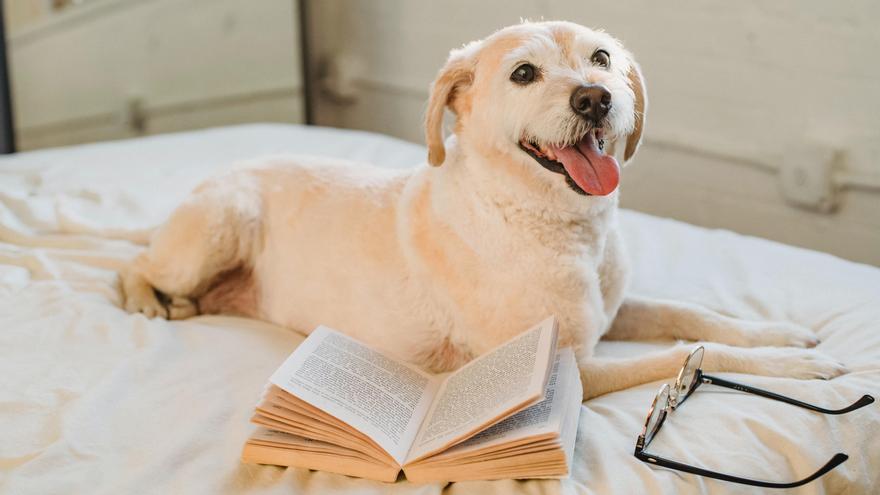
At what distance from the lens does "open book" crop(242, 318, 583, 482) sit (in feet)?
4.52

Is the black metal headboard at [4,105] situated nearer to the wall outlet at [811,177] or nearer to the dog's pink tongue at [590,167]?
the dog's pink tongue at [590,167]

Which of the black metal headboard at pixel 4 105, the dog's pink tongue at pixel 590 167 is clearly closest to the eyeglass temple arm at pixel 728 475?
the dog's pink tongue at pixel 590 167

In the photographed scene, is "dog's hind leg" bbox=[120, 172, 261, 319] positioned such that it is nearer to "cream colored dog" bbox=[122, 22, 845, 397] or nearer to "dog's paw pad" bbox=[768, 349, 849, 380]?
"cream colored dog" bbox=[122, 22, 845, 397]

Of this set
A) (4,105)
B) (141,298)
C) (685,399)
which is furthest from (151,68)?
→ (685,399)

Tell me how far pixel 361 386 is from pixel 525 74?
0.73 meters

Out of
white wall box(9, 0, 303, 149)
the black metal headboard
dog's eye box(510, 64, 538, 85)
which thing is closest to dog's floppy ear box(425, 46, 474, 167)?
dog's eye box(510, 64, 538, 85)

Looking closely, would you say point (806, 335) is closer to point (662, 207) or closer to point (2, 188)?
point (662, 207)

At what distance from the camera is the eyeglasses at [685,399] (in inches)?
55.2

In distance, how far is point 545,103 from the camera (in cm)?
169

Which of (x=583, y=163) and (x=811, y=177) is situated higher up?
(x=583, y=163)

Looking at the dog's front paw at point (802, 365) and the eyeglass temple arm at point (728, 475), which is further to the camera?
the dog's front paw at point (802, 365)

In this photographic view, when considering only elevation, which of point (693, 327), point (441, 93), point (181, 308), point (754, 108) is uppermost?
point (441, 93)

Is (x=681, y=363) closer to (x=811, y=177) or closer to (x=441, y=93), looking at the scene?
(x=441, y=93)

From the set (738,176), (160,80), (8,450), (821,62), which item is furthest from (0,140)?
(821,62)
